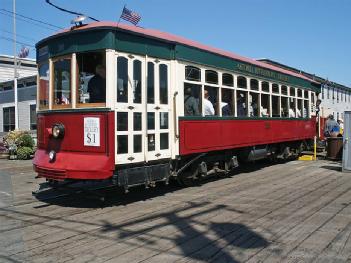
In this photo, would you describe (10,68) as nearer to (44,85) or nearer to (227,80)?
(227,80)

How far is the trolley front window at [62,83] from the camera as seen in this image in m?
8.22

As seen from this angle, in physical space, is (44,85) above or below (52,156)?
above

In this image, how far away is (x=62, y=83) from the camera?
27.6ft

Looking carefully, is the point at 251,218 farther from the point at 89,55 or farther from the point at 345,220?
the point at 89,55

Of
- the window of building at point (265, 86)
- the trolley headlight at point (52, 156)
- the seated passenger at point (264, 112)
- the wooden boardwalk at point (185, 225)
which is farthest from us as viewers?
the window of building at point (265, 86)

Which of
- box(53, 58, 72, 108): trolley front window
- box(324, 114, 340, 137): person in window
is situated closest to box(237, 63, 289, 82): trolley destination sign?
box(53, 58, 72, 108): trolley front window

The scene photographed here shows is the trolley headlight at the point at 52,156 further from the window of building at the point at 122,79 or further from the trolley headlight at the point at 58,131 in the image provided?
the window of building at the point at 122,79

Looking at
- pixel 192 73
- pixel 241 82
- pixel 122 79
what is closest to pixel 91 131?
pixel 122 79

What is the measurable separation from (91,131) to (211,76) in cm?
380

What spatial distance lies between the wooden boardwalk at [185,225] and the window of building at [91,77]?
202cm

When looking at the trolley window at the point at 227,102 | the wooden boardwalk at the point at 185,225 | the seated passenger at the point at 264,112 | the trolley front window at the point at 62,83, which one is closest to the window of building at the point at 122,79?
the trolley front window at the point at 62,83

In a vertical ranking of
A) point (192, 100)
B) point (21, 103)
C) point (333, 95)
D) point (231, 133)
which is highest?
point (333, 95)

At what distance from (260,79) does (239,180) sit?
10.8 ft

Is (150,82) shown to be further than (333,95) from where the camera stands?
No
